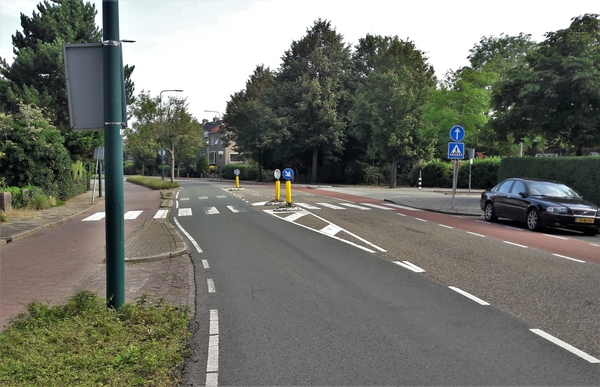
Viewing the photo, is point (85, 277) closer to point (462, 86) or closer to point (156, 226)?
point (156, 226)

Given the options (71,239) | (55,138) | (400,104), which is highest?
(400,104)

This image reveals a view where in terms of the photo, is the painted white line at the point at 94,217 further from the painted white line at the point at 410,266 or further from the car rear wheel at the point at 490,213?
the car rear wheel at the point at 490,213

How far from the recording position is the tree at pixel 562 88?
70.0 feet

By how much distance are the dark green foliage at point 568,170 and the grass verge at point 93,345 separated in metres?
17.7

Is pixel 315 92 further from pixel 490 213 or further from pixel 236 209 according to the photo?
pixel 490 213

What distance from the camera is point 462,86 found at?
143 ft

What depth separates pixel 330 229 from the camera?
14.6m

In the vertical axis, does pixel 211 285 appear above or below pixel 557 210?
below

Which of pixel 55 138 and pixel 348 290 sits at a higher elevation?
pixel 55 138

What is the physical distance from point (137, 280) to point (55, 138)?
1916 cm

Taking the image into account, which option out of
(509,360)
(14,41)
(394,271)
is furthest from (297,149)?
(509,360)

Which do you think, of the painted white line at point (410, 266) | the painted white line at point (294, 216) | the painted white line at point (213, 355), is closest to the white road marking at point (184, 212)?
the painted white line at point (294, 216)

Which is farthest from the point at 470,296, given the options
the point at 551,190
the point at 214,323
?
the point at 551,190

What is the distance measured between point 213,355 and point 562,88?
2133 cm
